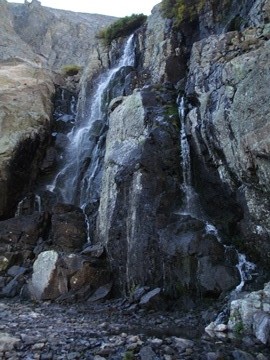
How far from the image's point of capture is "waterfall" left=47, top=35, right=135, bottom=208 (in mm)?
23744

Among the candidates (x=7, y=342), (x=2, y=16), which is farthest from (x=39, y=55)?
(x=7, y=342)

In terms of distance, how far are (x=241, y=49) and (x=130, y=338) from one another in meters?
14.9

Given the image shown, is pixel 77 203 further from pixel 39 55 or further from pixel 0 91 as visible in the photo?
pixel 39 55

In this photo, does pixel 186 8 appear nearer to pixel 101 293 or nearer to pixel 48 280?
pixel 101 293

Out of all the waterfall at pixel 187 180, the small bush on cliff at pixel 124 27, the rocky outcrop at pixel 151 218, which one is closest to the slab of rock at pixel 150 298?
the rocky outcrop at pixel 151 218

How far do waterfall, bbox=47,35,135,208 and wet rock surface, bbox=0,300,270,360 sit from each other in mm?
10481

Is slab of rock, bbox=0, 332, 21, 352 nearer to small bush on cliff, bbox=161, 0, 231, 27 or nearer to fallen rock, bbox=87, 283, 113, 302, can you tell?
fallen rock, bbox=87, 283, 113, 302

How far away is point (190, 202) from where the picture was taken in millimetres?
16438

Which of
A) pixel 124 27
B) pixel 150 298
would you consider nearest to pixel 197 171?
pixel 150 298

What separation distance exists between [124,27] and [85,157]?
16.8m

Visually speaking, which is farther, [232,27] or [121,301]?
[232,27]

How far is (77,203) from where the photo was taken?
23.5m

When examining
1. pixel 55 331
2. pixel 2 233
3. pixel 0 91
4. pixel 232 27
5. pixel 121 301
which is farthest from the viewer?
pixel 0 91

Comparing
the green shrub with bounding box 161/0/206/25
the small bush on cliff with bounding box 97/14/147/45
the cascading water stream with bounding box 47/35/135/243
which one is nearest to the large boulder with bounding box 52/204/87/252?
the cascading water stream with bounding box 47/35/135/243
